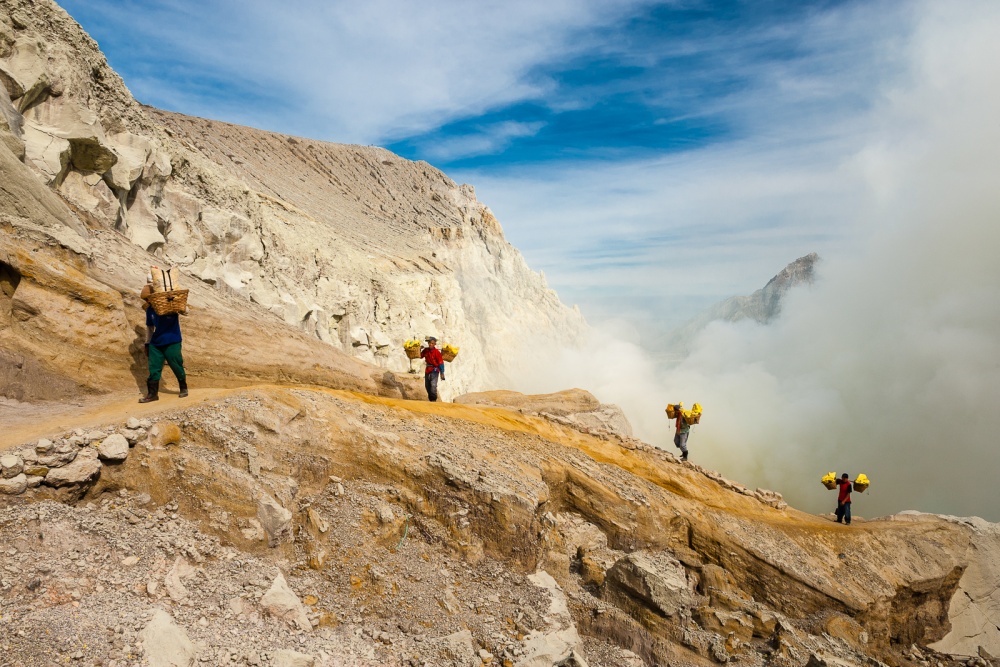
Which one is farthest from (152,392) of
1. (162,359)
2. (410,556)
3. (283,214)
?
(283,214)

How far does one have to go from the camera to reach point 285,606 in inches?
189

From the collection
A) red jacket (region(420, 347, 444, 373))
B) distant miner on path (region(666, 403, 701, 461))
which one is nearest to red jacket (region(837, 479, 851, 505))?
distant miner on path (region(666, 403, 701, 461))

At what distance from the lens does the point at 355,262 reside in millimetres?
27000

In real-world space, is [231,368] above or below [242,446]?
above

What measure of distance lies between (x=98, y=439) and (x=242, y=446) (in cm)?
134

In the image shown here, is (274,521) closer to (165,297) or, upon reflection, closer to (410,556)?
(410,556)

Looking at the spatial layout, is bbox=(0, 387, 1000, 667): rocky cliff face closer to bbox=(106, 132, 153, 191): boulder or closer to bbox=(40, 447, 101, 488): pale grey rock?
bbox=(40, 447, 101, 488): pale grey rock

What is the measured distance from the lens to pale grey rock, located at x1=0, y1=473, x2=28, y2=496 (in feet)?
14.4

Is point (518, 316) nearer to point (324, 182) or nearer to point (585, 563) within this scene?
point (324, 182)

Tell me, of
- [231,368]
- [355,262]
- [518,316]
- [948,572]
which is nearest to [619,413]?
[948,572]

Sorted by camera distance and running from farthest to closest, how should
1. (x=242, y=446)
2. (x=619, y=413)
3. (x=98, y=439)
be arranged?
(x=619, y=413), (x=242, y=446), (x=98, y=439)

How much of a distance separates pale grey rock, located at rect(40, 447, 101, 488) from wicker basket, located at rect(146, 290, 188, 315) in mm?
2229

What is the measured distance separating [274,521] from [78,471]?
5.94ft

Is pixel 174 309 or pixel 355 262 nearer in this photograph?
pixel 174 309
